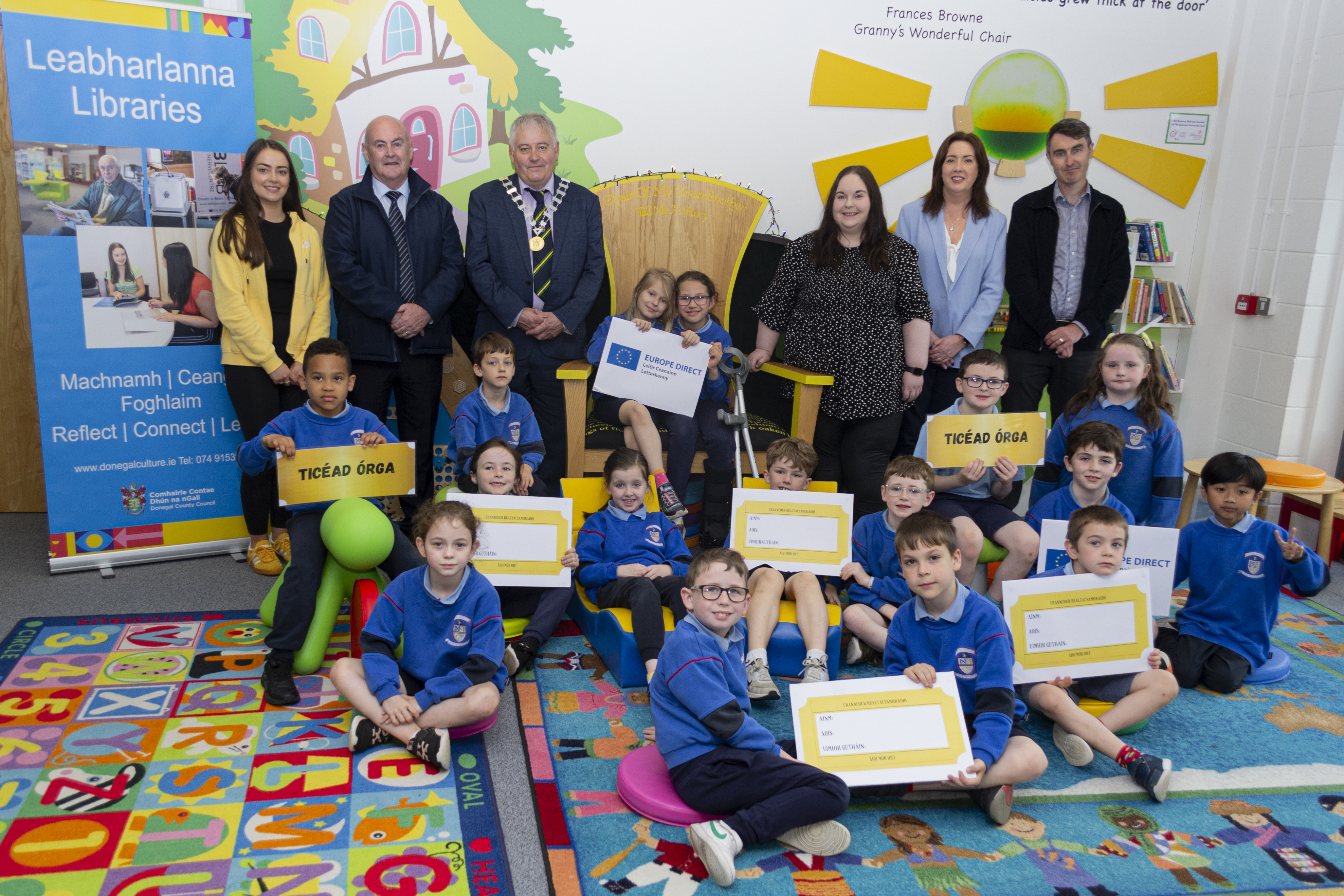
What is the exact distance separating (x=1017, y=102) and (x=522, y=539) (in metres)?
3.68

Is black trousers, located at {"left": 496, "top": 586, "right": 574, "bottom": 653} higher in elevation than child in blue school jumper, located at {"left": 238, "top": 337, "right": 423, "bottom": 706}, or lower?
lower

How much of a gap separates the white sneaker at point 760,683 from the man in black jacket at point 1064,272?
1.91 meters

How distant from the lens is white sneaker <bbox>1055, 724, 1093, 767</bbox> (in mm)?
2654

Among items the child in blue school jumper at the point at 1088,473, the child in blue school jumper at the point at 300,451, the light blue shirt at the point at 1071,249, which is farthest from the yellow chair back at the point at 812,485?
the light blue shirt at the point at 1071,249

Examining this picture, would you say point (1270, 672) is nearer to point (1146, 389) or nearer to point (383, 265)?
point (1146, 389)

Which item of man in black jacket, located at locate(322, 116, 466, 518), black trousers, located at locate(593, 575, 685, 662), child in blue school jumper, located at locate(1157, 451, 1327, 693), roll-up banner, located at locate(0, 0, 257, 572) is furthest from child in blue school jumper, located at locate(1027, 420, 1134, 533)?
roll-up banner, located at locate(0, 0, 257, 572)

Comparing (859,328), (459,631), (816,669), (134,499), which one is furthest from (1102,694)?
(134,499)

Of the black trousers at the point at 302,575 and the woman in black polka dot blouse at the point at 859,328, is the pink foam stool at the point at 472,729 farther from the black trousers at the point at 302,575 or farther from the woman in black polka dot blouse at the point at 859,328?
the woman in black polka dot blouse at the point at 859,328

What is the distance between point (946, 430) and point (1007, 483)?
346 millimetres

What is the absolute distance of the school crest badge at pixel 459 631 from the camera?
8.77 ft

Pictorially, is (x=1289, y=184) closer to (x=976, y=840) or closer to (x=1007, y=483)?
(x=1007, y=483)

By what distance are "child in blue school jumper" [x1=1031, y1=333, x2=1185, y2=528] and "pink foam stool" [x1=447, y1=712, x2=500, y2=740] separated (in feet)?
7.08

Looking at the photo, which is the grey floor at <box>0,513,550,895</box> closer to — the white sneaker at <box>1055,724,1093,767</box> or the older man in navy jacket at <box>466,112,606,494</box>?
the older man in navy jacket at <box>466,112,606,494</box>

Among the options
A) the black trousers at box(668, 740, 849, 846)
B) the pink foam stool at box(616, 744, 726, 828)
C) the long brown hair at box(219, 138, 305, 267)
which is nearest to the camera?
the black trousers at box(668, 740, 849, 846)
